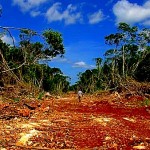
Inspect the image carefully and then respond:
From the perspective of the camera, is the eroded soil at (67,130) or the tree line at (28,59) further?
the tree line at (28,59)

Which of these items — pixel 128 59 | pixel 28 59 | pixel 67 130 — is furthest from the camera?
pixel 128 59

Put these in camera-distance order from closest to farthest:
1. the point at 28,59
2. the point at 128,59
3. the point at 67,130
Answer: the point at 67,130
the point at 28,59
the point at 128,59

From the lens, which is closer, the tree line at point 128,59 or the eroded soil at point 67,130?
the eroded soil at point 67,130

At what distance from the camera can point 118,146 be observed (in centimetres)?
611

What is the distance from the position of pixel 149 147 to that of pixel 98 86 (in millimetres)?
26980

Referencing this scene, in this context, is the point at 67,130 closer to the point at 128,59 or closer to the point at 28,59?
the point at 28,59

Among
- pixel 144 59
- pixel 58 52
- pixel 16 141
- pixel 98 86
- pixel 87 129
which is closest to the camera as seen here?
pixel 16 141

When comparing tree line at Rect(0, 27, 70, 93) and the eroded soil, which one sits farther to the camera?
tree line at Rect(0, 27, 70, 93)

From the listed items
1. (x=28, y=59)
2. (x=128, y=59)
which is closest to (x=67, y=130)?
(x=28, y=59)

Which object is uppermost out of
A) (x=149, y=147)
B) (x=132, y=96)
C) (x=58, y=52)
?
(x=58, y=52)

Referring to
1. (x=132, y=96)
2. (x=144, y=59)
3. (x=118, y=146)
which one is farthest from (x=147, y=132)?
(x=144, y=59)

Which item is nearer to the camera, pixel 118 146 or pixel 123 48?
pixel 118 146

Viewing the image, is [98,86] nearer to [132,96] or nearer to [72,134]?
[132,96]

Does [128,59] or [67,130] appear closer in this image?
[67,130]
